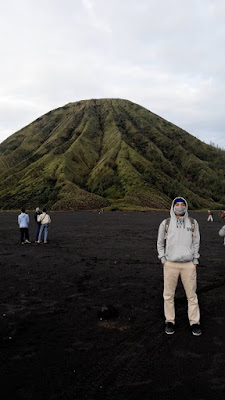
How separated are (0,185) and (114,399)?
109514 millimetres

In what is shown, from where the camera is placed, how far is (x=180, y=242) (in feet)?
19.3

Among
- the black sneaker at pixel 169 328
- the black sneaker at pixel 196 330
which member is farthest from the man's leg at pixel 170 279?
the black sneaker at pixel 196 330

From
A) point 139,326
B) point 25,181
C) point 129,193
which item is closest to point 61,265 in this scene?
point 139,326

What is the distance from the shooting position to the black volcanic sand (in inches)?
172

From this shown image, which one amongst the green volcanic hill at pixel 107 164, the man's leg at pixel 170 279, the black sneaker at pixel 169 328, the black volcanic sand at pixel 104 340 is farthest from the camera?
the green volcanic hill at pixel 107 164

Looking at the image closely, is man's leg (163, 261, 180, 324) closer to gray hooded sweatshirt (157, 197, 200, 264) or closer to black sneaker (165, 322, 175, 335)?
gray hooded sweatshirt (157, 197, 200, 264)

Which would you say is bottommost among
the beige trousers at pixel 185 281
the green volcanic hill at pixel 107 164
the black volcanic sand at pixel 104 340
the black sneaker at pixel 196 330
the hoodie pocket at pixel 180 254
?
the black volcanic sand at pixel 104 340

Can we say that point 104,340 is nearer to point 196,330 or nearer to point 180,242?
point 196,330

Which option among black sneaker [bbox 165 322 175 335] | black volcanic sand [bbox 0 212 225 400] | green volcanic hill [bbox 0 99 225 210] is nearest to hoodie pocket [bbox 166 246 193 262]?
black sneaker [bbox 165 322 175 335]

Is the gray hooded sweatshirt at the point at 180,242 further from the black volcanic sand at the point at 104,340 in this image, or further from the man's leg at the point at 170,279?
the black volcanic sand at the point at 104,340

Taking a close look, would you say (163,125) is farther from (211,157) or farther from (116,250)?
(116,250)

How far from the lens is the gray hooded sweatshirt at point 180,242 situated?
5.82m

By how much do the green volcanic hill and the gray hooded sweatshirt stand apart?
72.2 m

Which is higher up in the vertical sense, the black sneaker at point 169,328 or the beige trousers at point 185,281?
Result: the beige trousers at point 185,281
